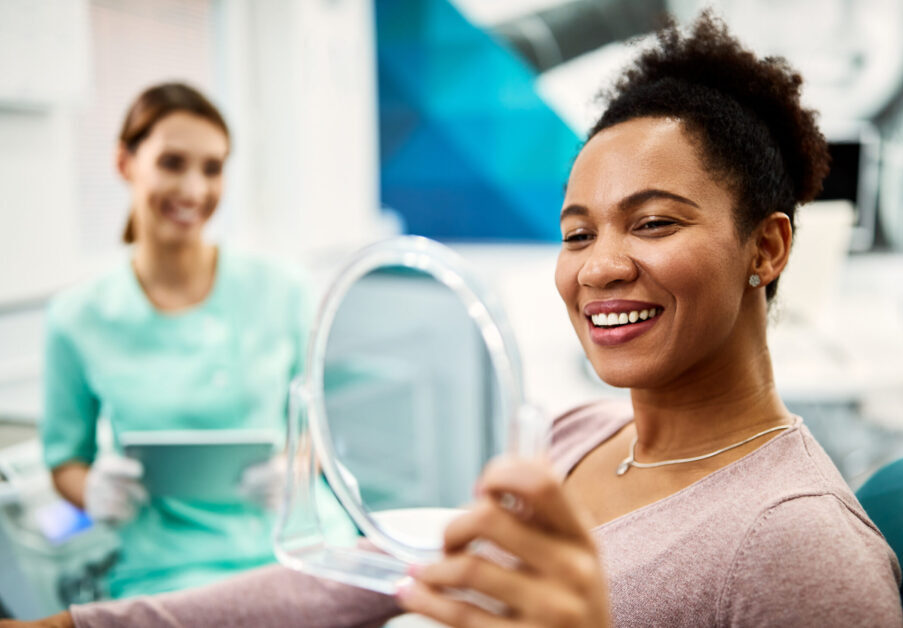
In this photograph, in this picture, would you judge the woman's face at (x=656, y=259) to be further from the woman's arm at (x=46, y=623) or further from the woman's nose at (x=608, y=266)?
the woman's arm at (x=46, y=623)

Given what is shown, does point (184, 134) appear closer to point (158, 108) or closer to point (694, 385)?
point (158, 108)

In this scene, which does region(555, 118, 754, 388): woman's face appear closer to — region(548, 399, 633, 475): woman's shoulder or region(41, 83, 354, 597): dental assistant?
region(548, 399, 633, 475): woman's shoulder

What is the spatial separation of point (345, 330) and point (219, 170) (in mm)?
1290

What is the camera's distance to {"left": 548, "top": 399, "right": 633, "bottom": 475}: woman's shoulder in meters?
0.97

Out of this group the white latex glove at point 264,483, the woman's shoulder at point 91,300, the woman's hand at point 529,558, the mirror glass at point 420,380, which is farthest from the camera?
the mirror glass at point 420,380

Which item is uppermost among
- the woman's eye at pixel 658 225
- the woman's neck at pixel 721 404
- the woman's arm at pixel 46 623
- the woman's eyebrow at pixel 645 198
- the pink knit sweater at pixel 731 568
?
the woman's eyebrow at pixel 645 198

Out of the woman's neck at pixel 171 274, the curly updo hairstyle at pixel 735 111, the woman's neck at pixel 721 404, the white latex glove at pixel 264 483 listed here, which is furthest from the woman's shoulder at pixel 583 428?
the woman's neck at pixel 171 274

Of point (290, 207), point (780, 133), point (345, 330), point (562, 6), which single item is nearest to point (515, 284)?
point (345, 330)

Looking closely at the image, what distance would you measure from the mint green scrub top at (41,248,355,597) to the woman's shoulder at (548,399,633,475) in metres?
0.54

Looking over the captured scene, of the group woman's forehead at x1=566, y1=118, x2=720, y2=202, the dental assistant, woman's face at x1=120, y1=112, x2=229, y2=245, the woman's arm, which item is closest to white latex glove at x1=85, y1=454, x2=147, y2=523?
the dental assistant

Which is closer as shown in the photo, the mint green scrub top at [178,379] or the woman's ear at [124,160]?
the mint green scrub top at [178,379]

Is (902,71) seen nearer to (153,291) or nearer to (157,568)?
(153,291)

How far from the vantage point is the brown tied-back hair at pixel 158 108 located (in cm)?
159

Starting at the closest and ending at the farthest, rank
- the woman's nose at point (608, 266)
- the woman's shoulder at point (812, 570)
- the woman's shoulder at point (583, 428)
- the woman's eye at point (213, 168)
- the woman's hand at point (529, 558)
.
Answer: the woman's hand at point (529, 558)
the woman's shoulder at point (812, 570)
the woman's nose at point (608, 266)
the woman's shoulder at point (583, 428)
the woman's eye at point (213, 168)
